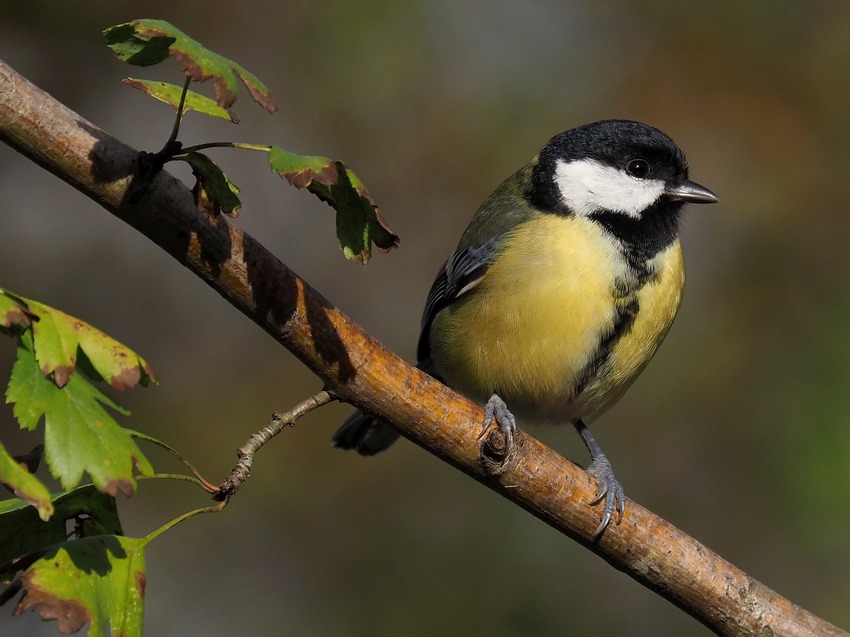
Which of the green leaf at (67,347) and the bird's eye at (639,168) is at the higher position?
the bird's eye at (639,168)

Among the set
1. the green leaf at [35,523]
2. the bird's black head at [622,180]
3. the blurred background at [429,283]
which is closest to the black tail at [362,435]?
the blurred background at [429,283]

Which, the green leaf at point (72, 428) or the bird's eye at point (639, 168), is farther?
the bird's eye at point (639, 168)

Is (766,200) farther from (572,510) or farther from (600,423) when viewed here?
(572,510)

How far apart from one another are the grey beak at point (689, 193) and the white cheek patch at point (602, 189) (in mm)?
37

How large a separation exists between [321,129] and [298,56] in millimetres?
405

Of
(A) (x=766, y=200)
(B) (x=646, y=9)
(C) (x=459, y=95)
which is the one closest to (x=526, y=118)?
(C) (x=459, y=95)

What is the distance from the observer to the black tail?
128 inches

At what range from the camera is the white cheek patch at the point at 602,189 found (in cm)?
288

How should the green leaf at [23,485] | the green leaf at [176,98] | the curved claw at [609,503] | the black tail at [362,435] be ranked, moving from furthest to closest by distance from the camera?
1. the black tail at [362,435]
2. the curved claw at [609,503]
3. the green leaf at [176,98]
4. the green leaf at [23,485]

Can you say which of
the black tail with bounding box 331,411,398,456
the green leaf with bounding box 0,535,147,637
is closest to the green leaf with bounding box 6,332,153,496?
the green leaf with bounding box 0,535,147,637

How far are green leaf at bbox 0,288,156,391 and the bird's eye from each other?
1910mm

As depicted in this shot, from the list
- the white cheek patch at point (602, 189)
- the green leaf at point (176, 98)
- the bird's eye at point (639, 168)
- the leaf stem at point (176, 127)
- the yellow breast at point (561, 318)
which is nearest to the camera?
the leaf stem at point (176, 127)

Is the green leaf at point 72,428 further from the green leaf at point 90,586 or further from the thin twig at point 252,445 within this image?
the thin twig at point 252,445

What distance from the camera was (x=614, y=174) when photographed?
2.96 meters
